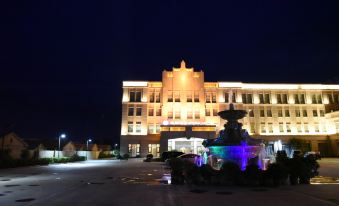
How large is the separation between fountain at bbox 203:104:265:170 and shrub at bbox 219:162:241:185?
2.93 meters

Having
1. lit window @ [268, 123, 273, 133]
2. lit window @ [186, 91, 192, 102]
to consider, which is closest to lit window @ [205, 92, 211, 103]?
lit window @ [186, 91, 192, 102]

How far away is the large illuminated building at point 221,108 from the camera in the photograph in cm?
6675

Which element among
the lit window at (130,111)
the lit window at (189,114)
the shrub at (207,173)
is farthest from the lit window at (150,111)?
the shrub at (207,173)

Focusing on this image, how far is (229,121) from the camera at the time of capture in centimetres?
1908

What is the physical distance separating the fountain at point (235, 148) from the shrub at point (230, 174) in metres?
2.93

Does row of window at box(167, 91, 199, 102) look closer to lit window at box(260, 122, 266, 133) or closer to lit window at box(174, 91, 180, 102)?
lit window at box(174, 91, 180, 102)

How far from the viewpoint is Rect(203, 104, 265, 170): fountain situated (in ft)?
56.5

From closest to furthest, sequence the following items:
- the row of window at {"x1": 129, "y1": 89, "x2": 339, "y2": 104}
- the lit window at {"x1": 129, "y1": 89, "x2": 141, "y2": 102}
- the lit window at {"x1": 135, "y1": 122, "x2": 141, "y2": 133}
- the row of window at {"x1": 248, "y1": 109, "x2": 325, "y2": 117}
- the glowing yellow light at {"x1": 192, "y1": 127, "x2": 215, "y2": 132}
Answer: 1. the glowing yellow light at {"x1": 192, "y1": 127, "x2": 215, "y2": 132}
2. the lit window at {"x1": 135, "y1": 122, "x2": 141, "y2": 133}
3. the lit window at {"x1": 129, "y1": 89, "x2": 141, "y2": 102}
4. the row of window at {"x1": 129, "y1": 89, "x2": 339, "y2": 104}
5. the row of window at {"x1": 248, "y1": 109, "x2": 325, "y2": 117}

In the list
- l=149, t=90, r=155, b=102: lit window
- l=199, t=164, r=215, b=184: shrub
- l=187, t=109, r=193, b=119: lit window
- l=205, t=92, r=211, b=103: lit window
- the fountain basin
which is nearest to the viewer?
l=199, t=164, r=215, b=184: shrub

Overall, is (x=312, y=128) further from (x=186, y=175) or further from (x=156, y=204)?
(x=156, y=204)

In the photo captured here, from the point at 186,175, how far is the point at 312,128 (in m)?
66.3

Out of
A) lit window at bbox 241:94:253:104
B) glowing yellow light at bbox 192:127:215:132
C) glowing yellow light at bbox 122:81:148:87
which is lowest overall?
glowing yellow light at bbox 192:127:215:132

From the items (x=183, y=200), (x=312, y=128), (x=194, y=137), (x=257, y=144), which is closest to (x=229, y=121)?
(x=257, y=144)

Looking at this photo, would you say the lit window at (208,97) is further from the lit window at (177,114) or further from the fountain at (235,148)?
the fountain at (235,148)
